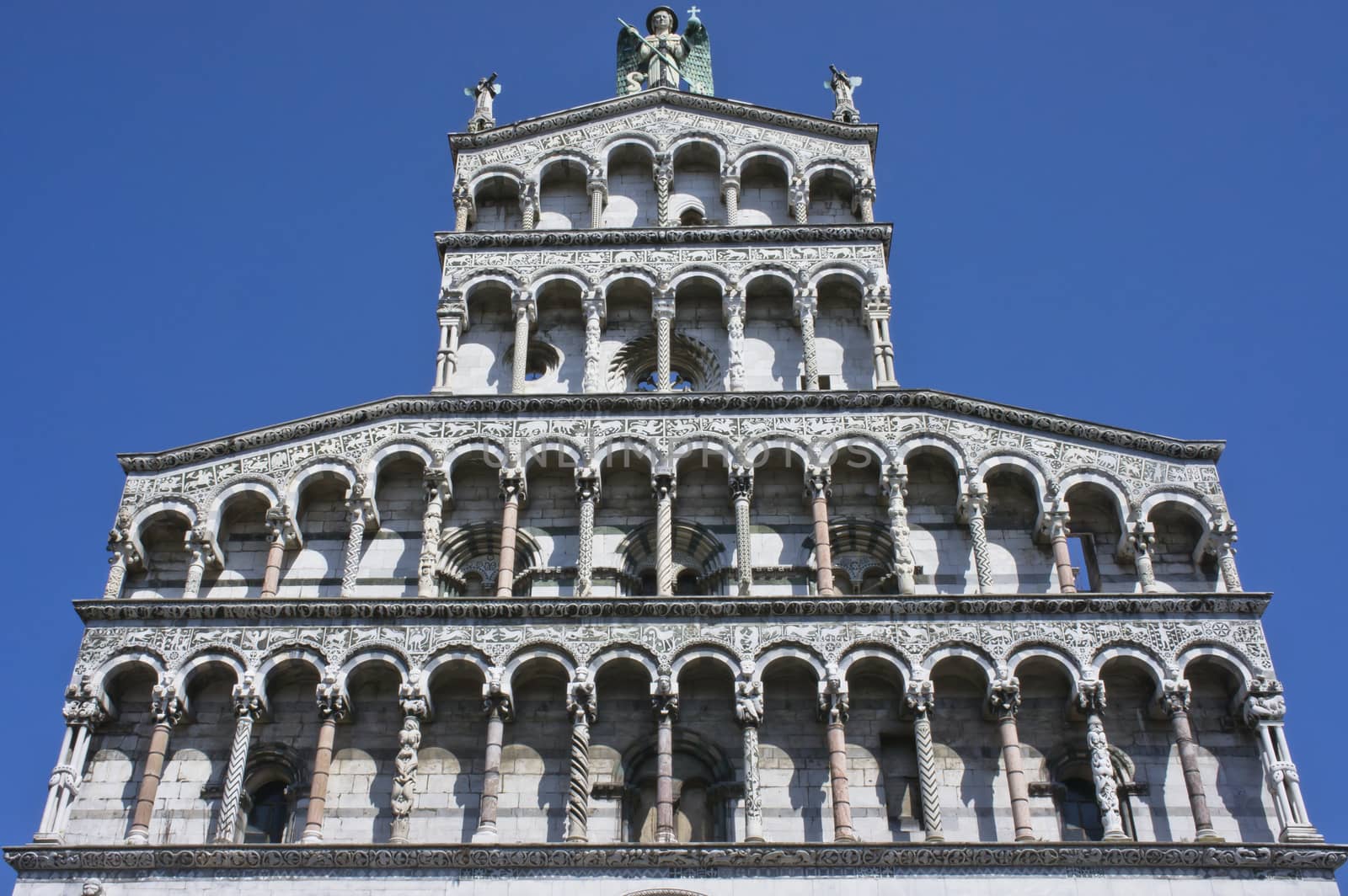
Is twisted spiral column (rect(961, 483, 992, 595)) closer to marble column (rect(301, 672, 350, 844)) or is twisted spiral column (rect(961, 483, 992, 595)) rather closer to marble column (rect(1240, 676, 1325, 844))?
marble column (rect(1240, 676, 1325, 844))

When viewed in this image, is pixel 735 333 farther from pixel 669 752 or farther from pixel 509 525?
pixel 669 752

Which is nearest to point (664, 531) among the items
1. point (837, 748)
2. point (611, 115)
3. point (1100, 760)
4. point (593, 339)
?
point (837, 748)

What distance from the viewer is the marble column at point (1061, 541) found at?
65.8ft

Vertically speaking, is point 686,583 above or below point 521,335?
below

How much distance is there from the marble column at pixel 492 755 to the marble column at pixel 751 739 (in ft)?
8.05

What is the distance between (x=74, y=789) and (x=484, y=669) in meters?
4.39

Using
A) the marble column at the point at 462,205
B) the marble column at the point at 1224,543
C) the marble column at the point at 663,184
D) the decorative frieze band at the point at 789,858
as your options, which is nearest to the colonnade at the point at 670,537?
the marble column at the point at 1224,543

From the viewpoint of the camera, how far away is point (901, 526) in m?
20.6

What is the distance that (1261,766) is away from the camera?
740 inches

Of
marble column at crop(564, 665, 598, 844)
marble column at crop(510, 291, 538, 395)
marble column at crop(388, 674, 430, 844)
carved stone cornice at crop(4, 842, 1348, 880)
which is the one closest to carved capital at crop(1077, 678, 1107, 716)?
carved stone cornice at crop(4, 842, 1348, 880)

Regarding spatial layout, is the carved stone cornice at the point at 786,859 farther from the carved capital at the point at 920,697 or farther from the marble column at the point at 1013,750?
the carved capital at the point at 920,697

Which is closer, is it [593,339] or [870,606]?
[870,606]

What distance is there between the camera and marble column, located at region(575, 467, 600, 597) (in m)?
20.2

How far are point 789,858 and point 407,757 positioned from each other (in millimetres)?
4139
